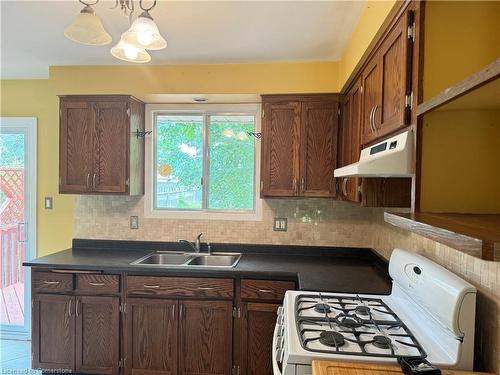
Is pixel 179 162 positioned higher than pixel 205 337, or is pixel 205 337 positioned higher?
pixel 179 162

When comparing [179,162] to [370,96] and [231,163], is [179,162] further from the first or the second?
[370,96]

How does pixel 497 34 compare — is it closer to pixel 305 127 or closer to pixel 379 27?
pixel 379 27

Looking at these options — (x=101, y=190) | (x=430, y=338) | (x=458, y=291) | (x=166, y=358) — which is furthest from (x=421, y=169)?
(x=101, y=190)

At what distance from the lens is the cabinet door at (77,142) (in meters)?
2.67

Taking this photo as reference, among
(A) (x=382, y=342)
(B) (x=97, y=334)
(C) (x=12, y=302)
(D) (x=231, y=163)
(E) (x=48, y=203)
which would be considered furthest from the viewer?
(C) (x=12, y=302)

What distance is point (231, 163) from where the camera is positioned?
296cm

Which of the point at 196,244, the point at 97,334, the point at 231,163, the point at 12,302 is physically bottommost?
the point at 12,302

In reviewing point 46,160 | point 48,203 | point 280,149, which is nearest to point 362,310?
point 280,149

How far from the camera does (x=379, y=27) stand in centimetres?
151

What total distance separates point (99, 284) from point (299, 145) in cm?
184

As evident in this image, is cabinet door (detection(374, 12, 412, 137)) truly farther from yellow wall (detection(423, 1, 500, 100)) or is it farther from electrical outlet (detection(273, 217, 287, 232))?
electrical outlet (detection(273, 217, 287, 232))

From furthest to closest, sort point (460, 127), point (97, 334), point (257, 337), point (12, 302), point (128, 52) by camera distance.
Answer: point (12, 302)
point (97, 334)
point (257, 337)
point (128, 52)
point (460, 127)

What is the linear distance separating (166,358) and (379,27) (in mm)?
2444

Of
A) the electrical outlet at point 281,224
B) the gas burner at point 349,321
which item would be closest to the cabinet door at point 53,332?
the electrical outlet at point 281,224
